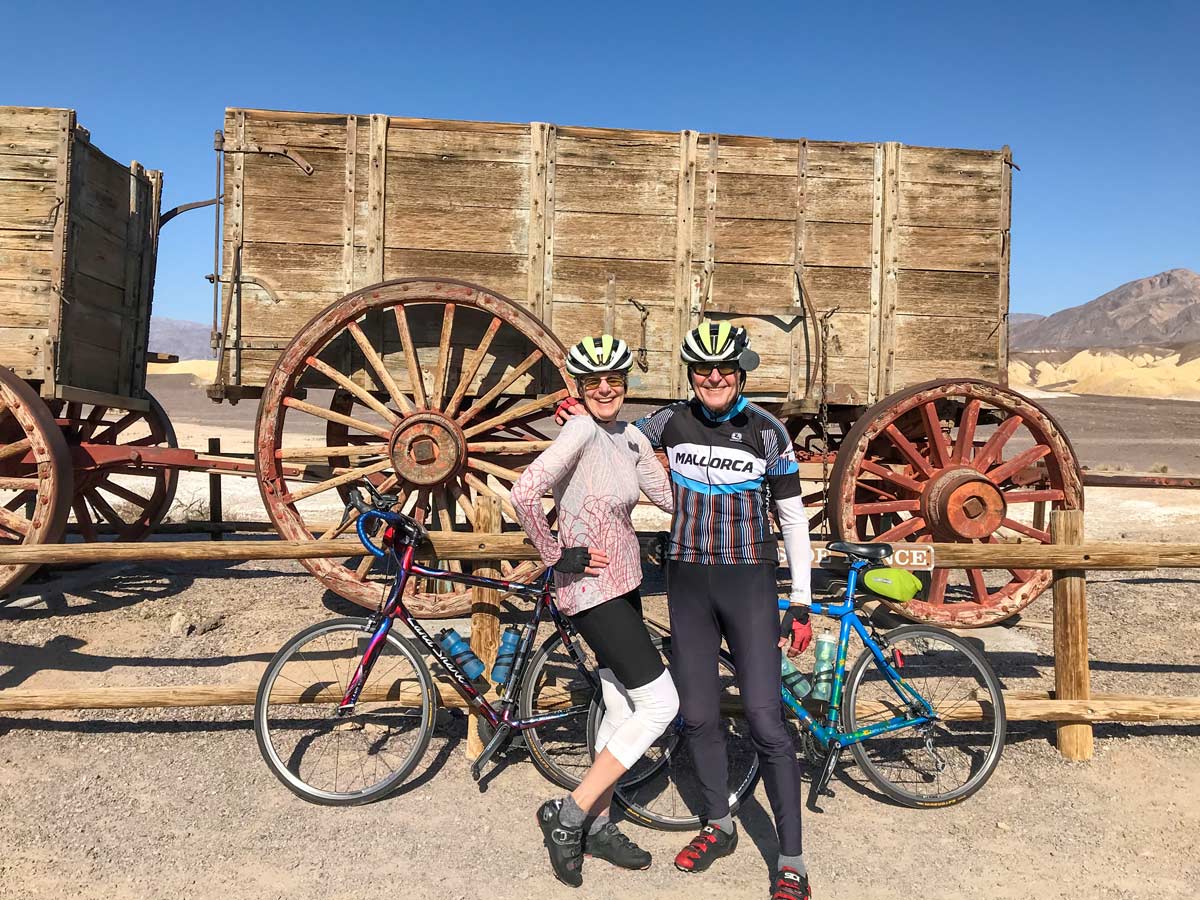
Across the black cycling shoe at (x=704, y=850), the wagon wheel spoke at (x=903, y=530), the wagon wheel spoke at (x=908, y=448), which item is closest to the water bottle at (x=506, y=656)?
the black cycling shoe at (x=704, y=850)

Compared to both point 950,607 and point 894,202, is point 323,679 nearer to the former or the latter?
point 950,607

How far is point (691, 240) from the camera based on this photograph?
5.16 meters

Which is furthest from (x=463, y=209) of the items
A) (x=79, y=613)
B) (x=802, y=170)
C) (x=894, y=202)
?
(x=79, y=613)

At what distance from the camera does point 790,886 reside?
2.56 metres

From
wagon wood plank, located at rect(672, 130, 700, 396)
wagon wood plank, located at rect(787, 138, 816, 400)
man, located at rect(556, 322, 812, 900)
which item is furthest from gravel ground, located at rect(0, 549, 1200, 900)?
wagon wood plank, located at rect(672, 130, 700, 396)

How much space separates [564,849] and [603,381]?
1613 millimetres

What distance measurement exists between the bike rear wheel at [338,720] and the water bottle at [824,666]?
1.59 meters

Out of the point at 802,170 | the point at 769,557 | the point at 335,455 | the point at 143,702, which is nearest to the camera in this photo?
the point at 769,557

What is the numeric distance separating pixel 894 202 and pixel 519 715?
13.6 ft

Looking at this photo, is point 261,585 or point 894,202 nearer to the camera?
point 894,202

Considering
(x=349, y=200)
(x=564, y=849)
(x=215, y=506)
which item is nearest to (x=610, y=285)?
(x=349, y=200)

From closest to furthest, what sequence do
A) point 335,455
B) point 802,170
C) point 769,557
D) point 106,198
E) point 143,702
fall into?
point 769,557
point 143,702
point 335,455
point 802,170
point 106,198

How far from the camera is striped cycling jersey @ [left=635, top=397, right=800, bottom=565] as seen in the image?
274cm

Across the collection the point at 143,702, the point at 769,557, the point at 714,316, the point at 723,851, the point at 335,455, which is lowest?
the point at 723,851
